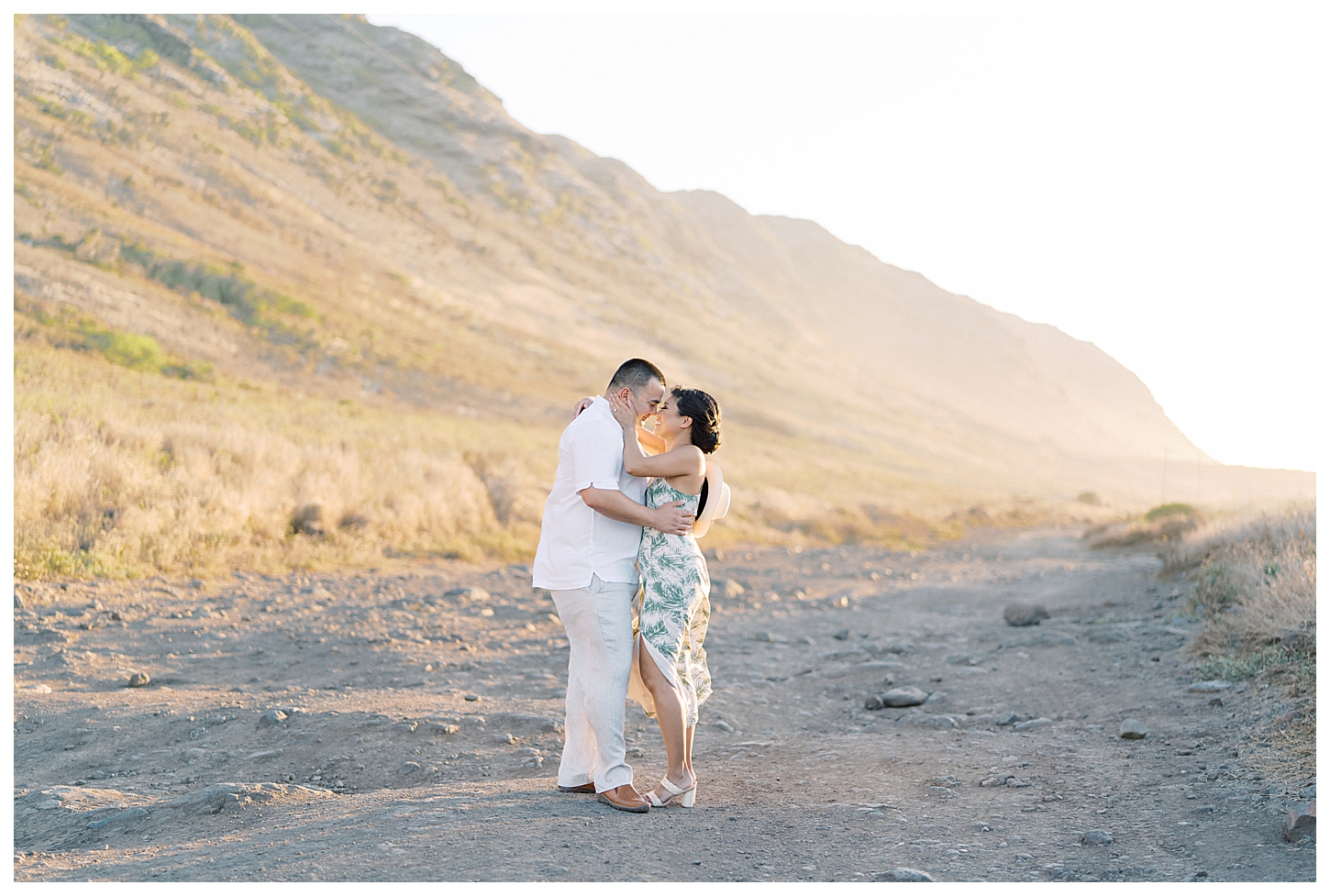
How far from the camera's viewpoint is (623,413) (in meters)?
4.70

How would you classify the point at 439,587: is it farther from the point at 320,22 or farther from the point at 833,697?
the point at 320,22

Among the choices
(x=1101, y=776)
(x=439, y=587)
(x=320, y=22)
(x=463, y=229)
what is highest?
(x=320, y=22)

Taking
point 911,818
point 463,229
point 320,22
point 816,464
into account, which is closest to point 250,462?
point 911,818

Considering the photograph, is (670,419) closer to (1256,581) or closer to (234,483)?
(1256,581)

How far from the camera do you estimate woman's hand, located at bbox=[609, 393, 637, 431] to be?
4.70m

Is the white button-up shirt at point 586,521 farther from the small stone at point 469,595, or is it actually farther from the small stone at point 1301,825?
the small stone at point 469,595

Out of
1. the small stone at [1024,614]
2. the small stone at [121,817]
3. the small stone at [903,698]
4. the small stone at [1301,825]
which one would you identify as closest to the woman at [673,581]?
the small stone at [121,817]

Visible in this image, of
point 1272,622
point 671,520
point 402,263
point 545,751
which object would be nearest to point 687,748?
point 671,520

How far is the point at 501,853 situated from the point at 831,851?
1.55m

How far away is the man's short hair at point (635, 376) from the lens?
4.74 metres

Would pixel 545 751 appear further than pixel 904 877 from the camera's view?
Yes

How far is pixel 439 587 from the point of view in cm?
1141

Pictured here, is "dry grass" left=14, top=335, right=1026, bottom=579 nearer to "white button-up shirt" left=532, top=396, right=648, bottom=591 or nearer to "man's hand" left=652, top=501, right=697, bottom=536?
"white button-up shirt" left=532, top=396, right=648, bottom=591

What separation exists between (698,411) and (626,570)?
37.1 inches
